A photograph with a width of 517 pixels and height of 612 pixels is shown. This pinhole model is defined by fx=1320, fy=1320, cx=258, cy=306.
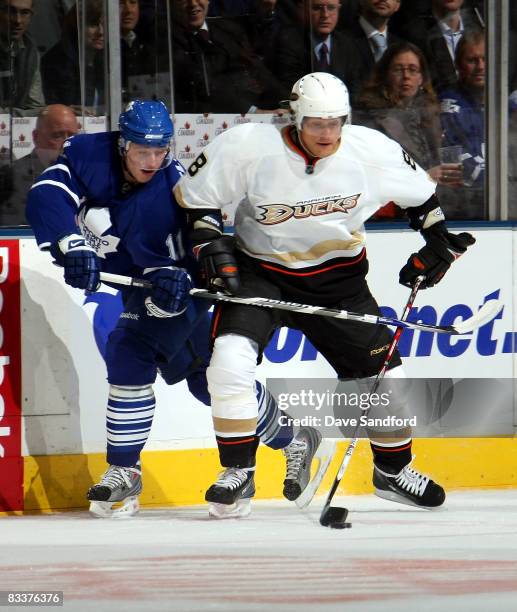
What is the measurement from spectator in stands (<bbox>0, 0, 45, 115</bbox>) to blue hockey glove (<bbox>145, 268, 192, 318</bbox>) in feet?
3.30

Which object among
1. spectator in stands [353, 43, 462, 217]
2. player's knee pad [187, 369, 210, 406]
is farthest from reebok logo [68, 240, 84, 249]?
spectator in stands [353, 43, 462, 217]

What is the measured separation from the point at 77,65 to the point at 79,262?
43.0 inches

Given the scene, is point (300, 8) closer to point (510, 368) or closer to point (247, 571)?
point (510, 368)

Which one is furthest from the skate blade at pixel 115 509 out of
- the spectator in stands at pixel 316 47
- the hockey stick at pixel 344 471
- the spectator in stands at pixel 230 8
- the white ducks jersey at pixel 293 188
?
the spectator in stands at pixel 230 8

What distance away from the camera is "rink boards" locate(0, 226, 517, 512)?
13.2ft

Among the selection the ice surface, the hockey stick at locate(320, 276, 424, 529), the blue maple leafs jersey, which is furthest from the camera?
the blue maple leafs jersey

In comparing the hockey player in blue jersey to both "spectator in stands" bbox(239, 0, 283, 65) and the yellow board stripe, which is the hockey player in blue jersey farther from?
"spectator in stands" bbox(239, 0, 283, 65)

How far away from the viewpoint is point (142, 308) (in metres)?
3.77

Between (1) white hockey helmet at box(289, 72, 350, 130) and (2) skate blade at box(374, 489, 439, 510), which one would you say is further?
(2) skate blade at box(374, 489, 439, 510)

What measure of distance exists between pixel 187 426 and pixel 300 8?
1502mm

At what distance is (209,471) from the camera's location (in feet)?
13.8

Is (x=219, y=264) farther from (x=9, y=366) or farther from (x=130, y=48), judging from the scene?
(x=130, y=48)

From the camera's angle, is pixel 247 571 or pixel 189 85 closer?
pixel 247 571

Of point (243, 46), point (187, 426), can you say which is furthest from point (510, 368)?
point (243, 46)
